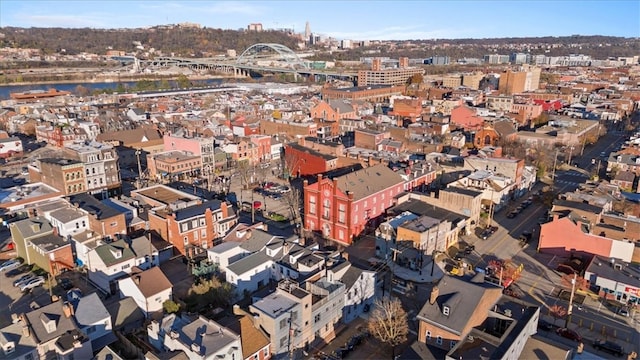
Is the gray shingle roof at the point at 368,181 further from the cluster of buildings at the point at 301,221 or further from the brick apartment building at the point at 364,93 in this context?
the brick apartment building at the point at 364,93

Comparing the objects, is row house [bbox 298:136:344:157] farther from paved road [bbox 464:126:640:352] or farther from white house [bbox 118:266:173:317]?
white house [bbox 118:266:173:317]

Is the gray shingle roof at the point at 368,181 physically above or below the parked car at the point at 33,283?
above

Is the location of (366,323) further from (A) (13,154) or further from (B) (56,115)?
(B) (56,115)

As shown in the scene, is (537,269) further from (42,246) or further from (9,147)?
(9,147)

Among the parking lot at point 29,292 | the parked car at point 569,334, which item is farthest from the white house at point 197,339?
the parked car at point 569,334

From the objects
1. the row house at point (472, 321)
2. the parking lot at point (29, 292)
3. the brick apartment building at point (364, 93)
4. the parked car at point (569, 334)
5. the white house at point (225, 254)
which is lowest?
the parking lot at point (29, 292)

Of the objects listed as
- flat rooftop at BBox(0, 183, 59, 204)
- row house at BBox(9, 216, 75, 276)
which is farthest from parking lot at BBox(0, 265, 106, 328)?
flat rooftop at BBox(0, 183, 59, 204)
